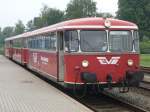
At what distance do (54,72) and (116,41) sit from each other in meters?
2.95

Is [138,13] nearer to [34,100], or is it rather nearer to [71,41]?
[71,41]

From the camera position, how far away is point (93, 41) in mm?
16859

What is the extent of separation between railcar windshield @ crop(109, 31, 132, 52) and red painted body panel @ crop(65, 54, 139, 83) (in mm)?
295

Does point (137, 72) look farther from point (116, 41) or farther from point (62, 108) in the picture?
point (62, 108)

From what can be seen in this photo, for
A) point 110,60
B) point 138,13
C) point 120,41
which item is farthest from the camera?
point 138,13

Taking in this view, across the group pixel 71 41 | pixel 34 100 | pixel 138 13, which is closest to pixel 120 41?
pixel 71 41

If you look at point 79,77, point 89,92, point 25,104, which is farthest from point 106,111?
point 89,92

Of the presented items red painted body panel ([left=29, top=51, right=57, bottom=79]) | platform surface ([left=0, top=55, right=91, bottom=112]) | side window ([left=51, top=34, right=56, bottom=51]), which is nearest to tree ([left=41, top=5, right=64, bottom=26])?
red painted body panel ([left=29, top=51, right=57, bottom=79])

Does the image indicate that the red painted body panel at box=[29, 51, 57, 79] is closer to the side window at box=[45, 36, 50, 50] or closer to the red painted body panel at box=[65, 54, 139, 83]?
the side window at box=[45, 36, 50, 50]

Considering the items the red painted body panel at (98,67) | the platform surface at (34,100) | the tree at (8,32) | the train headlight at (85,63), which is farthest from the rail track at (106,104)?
the tree at (8,32)

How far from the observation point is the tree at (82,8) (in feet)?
406

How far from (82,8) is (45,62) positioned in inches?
4158

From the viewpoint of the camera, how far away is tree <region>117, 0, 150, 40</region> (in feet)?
309

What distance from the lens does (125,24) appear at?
1733cm
